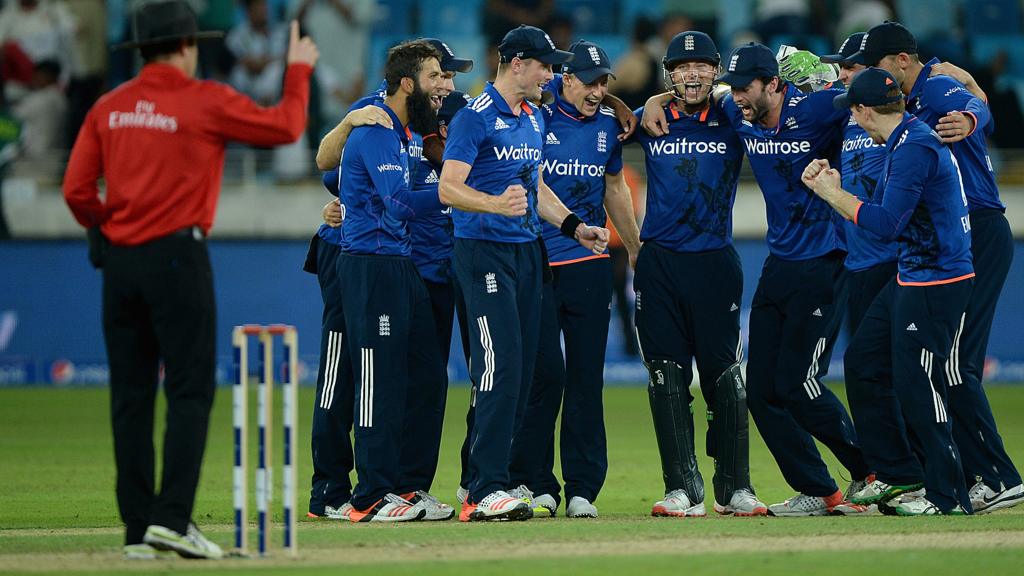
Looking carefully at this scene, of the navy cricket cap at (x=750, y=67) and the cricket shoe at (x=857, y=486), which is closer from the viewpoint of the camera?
the navy cricket cap at (x=750, y=67)

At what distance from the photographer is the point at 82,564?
5988 millimetres

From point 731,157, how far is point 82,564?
4.24 meters

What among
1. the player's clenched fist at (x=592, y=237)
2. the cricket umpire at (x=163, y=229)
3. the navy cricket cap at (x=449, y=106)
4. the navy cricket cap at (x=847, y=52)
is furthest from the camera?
the navy cricket cap at (x=449, y=106)

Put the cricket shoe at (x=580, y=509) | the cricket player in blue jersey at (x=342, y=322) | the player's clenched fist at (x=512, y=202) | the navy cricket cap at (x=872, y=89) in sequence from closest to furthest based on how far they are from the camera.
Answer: the player's clenched fist at (x=512, y=202) → the navy cricket cap at (x=872, y=89) → the cricket shoe at (x=580, y=509) → the cricket player in blue jersey at (x=342, y=322)

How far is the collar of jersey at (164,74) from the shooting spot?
245 inches

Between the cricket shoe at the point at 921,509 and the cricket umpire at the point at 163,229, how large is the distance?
3.72 meters

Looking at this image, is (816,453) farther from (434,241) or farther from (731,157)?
(434,241)

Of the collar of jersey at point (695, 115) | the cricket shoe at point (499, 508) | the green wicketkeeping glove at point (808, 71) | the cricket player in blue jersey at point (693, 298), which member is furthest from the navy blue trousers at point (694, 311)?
the green wicketkeeping glove at point (808, 71)

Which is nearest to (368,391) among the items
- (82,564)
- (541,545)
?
(541,545)

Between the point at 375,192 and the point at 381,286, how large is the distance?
20.3 inches

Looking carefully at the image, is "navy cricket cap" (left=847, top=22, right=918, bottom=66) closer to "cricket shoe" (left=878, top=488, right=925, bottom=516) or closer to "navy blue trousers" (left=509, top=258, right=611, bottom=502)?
"navy blue trousers" (left=509, top=258, right=611, bottom=502)

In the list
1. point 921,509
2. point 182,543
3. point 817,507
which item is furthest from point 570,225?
point 182,543

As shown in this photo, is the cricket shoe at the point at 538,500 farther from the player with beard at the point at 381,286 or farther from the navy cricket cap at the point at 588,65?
the navy cricket cap at the point at 588,65

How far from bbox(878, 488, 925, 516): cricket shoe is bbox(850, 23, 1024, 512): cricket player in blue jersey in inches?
12.1
